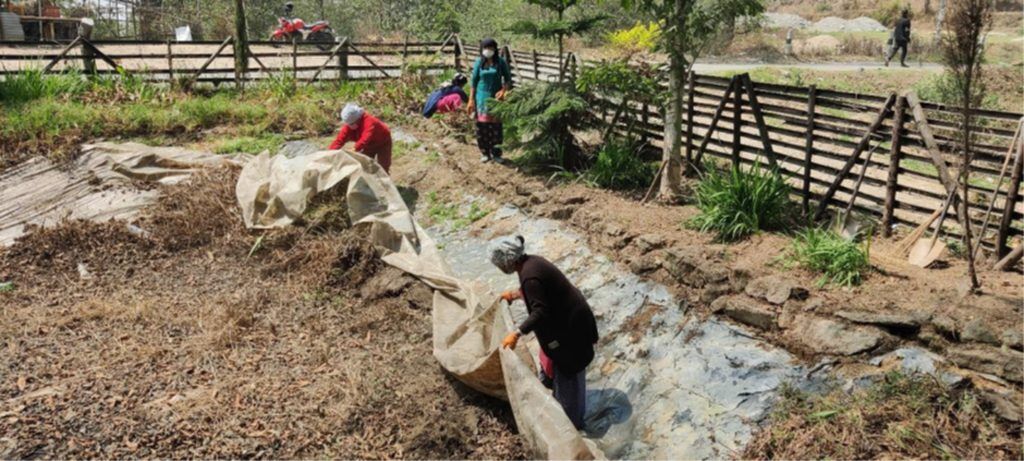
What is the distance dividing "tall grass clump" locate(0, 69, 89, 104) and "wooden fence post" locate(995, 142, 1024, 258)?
12677 mm

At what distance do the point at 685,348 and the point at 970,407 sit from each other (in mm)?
1701

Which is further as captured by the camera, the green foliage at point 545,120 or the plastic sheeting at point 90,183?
the green foliage at point 545,120

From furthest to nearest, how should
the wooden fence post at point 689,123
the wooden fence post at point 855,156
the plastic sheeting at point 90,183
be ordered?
the plastic sheeting at point 90,183
the wooden fence post at point 689,123
the wooden fence post at point 855,156

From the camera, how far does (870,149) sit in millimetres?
6320

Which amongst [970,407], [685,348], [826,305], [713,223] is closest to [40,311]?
[685,348]

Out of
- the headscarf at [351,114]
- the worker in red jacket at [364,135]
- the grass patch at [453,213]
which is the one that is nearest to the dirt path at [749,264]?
the grass patch at [453,213]

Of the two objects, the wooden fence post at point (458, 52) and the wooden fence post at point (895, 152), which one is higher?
the wooden fence post at point (458, 52)

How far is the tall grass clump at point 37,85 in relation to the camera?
11617mm

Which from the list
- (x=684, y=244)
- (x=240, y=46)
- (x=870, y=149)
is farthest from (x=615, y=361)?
(x=240, y=46)

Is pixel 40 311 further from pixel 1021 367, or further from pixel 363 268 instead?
pixel 1021 367

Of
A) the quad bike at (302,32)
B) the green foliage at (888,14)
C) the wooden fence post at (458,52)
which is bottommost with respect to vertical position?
the wooden fence post at (458,52)

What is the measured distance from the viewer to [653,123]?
880 centimetres

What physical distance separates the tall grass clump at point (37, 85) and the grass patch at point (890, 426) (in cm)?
1205

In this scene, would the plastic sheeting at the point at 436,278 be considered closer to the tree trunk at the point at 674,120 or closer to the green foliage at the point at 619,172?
the green foliage at the point at 619,172
